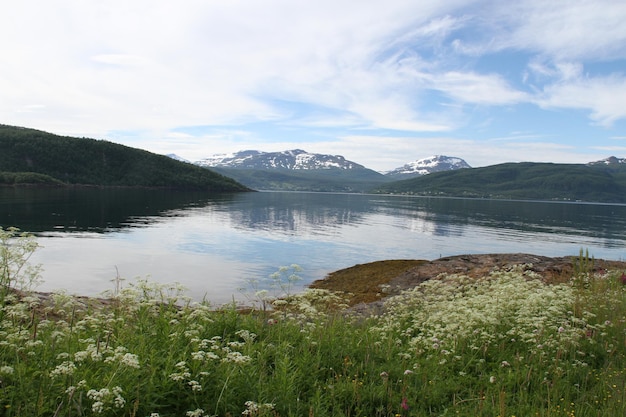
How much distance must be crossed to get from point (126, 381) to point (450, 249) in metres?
53.9

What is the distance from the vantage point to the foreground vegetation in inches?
196

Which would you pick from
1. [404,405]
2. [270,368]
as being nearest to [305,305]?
[270,368]

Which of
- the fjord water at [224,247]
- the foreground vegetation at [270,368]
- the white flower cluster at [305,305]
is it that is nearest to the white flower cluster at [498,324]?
the foreground vegetation at [270,368]

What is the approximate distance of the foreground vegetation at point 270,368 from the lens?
498 centimetres

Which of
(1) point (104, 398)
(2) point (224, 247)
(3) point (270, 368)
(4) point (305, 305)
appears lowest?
(2) point (224, 247)

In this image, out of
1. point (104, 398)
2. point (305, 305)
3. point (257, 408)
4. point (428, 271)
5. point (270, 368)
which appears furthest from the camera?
point (428, 271)

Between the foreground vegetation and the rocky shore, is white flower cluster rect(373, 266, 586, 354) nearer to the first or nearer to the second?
the foreground vegetation

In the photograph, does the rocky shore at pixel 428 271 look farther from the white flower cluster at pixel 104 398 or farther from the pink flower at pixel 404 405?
the white flower cluster at pixel 104 398

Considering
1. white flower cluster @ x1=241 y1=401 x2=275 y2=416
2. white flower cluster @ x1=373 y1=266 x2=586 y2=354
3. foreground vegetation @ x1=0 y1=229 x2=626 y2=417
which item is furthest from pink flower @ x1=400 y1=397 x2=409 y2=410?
white flower cluster @ x1=373 y1=266 x2=586 y2=354

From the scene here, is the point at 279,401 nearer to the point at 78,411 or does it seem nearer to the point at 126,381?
the point at 126,381

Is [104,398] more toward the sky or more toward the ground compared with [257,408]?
more toward the sky

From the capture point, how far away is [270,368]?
21.6 feet

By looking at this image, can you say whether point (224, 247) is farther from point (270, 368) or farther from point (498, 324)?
point (270, 368)

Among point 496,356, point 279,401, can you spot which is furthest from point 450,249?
point 279,401
